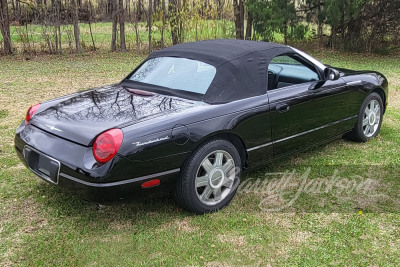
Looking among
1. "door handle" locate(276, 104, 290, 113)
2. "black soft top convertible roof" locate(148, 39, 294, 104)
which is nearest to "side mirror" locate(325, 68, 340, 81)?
"black soft top convertible roof" locate(148, 39, 294, 104)

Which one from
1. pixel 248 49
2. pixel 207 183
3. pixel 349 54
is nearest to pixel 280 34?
pixel 349 54

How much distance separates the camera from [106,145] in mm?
3027

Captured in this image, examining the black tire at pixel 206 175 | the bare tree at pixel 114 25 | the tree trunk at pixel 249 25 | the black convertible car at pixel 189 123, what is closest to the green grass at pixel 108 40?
the bare tree at pixel 114 25

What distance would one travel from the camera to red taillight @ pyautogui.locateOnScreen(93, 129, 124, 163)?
301 cm

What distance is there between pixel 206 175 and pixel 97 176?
955mm

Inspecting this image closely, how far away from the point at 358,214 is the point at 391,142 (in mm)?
2174

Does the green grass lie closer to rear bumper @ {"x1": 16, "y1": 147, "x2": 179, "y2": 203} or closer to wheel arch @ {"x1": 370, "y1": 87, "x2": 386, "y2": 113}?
wheel arch @ {"x1": 370, "y1": 87, "x2": 386, "y2": 113}

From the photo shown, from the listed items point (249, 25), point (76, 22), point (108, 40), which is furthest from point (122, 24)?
point (249, 25)

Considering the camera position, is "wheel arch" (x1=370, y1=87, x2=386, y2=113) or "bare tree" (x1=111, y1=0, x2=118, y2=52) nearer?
"wheel arch" (x1=370, y1=87, x2=386, y2=113)

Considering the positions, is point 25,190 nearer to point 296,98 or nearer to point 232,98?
Result: point 232,98

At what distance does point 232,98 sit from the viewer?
3.74 metres

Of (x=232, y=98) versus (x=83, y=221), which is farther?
(x=232, y=98)

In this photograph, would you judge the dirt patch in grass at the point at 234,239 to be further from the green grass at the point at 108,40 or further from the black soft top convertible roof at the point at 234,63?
the green grass at the point at 108,40

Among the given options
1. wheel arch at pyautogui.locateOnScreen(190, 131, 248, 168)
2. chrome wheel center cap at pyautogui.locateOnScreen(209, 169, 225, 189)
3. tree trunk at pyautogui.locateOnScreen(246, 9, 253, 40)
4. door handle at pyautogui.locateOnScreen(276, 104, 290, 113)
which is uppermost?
tree trunk at pyautogui.locateOnScreen(246, 9, 253, 40)
